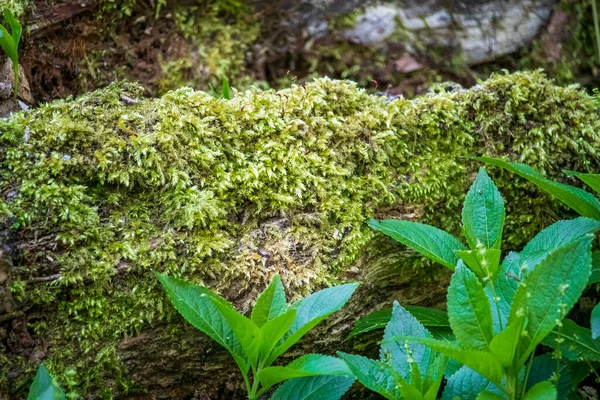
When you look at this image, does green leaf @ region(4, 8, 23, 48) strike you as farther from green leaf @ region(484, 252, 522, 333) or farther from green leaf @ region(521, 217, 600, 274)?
green leaf @ region(521, 217, 600, 274)

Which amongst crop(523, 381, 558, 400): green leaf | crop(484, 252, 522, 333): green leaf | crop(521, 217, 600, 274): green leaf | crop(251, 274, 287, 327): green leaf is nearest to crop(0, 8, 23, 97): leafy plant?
crop(251, 274, 287, 327): green leaf

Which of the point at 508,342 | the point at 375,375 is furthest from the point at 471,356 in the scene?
the point at 375,375

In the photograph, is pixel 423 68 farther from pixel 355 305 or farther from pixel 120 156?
pixel 120 156

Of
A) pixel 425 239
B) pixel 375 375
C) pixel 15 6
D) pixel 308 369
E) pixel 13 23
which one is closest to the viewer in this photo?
pixel 308 369

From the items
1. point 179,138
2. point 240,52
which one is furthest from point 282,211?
point 240,52

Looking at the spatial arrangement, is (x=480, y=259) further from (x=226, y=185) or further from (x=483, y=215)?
(x=226, y=185)
